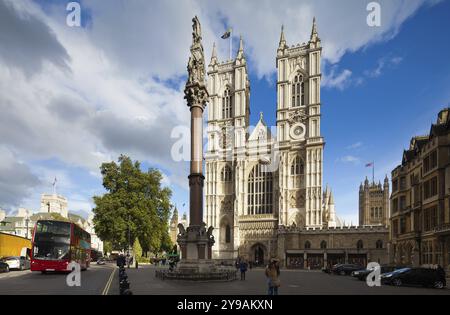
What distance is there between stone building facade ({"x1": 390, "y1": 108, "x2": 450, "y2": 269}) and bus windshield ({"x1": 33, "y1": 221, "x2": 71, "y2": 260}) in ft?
96.1

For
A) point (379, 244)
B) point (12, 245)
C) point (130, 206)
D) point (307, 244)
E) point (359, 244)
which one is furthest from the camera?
point (307, 244)

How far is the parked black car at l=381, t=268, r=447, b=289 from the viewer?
1027 inches

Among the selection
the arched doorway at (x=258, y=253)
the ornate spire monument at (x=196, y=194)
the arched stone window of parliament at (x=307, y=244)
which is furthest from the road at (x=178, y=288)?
the arched doorway at (x=258, y=253)

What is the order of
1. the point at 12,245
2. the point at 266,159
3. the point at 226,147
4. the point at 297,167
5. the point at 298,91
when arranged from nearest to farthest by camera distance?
the point at 12,245 < the point at 297,167 < the point at 266,159 < the point at 298,91 < the point at 226,147

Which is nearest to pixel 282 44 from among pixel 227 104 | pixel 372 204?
pixel 227 104

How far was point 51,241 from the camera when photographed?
2828 cm

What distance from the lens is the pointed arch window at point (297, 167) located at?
7294cm

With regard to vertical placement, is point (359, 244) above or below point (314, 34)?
below

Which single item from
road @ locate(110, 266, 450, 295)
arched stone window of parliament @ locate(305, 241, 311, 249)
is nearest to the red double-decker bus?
road @ locate(110, 266, 450, 295)

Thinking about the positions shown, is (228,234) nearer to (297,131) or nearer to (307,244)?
(307,244)

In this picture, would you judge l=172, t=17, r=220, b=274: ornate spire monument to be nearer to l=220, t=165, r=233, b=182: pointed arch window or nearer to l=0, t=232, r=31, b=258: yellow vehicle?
l=0, t=232, r=31, b=258: yellow vehicle

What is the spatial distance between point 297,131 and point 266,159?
7.60 meters

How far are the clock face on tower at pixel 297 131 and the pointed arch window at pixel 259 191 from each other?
8151 millimetres

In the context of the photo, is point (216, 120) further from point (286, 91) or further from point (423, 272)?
point (423, 272)
